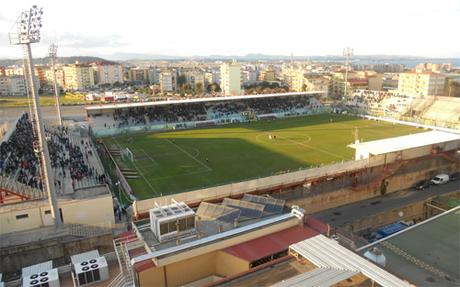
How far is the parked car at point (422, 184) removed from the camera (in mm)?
27923

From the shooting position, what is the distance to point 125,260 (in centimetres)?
1235

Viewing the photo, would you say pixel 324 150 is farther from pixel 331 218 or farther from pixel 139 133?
pixel 139 133

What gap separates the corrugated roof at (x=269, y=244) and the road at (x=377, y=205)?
1030 centimetres

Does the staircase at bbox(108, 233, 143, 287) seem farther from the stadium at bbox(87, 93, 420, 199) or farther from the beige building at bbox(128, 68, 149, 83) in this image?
the beige building at bbox(128, 68, 149, 83)

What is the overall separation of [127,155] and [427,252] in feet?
96.6

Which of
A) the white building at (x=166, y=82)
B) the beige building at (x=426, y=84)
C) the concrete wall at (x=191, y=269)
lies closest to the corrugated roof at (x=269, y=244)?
the concrete wall at (x=191, y=269)

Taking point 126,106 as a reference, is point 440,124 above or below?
below

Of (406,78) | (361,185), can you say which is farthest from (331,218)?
(406,78)

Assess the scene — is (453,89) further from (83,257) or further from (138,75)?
(138,75)

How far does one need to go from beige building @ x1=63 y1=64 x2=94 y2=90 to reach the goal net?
100311mm

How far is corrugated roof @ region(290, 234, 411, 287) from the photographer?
842cm

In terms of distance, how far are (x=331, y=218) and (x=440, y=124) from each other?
3816cm

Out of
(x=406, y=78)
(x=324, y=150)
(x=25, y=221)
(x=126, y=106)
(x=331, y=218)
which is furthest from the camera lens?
(x=406, y=78)

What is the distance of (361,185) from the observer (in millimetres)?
26047
